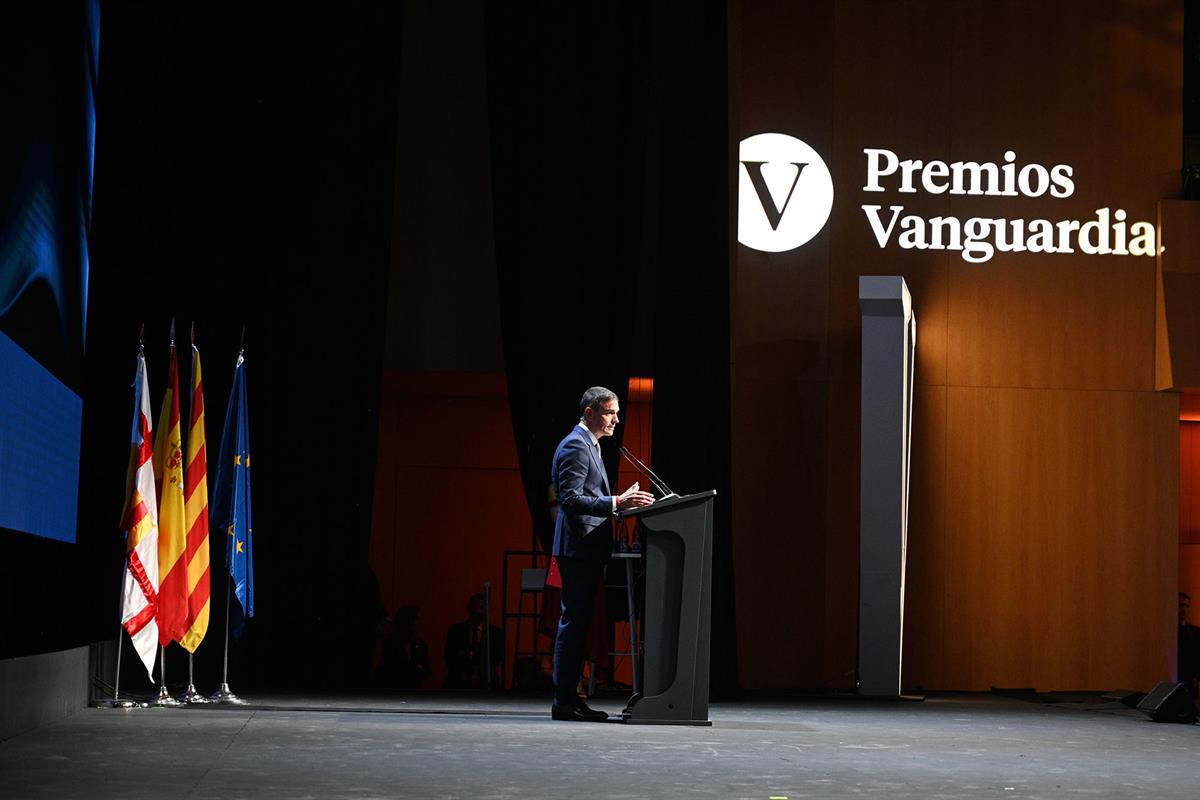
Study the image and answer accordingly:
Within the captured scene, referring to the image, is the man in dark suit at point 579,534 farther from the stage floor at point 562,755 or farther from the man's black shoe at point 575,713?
the stage floor at point 562,755

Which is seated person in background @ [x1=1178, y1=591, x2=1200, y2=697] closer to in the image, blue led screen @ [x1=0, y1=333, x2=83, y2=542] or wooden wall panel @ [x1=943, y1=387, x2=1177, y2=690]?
wooden wall panel @ [x1=943, y1=387, x2=1177, y2=690]

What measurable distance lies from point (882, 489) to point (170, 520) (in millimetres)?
3896

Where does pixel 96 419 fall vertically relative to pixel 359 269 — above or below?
below

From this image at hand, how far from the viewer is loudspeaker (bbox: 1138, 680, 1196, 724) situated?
7.05 meters

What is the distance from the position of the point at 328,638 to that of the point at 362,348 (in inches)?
63.5

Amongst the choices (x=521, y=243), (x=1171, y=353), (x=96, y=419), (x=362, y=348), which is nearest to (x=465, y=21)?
(x=521, y=243)

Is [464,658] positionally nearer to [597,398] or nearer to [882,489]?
[882,489]

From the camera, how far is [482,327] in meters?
9.84

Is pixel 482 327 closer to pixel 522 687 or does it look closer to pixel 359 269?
pixel 359 269

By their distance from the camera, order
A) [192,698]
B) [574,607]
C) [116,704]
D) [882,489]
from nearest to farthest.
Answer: [574,607] → [116,704] → [192,698] → [882,489]

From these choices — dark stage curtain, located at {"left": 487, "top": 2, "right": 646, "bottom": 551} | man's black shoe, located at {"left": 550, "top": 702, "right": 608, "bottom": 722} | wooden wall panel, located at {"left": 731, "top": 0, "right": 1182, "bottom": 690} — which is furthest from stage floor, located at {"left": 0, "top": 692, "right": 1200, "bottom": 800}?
wooden wall panel, located at {"left": 731, "top": 0, "right": 1182, "bottom": 690}

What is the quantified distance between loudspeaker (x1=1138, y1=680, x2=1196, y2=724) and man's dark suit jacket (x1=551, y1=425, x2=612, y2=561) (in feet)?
9.14

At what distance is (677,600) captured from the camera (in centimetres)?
611

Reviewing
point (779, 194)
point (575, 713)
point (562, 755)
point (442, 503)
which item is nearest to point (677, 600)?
point (575, 713)
